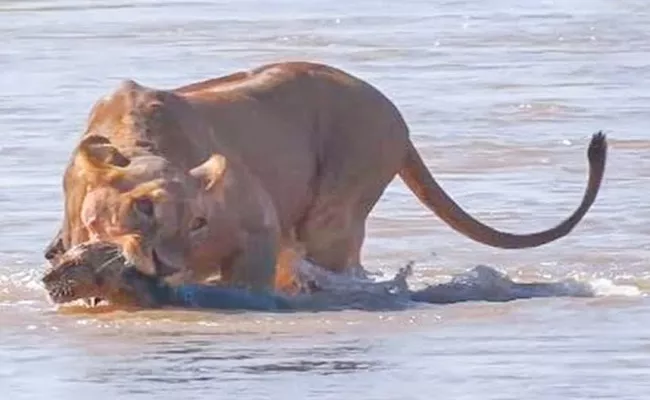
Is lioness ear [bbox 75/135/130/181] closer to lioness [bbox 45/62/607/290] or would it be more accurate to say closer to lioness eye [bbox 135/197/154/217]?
lioness [bbox 45/62/607/290]

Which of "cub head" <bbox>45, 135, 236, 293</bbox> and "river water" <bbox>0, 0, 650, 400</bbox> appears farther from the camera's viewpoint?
"cub head" <bbox>45, 135, 236, 293</bbox>

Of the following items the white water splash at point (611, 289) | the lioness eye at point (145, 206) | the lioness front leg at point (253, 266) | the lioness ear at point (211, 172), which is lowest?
the white water splash at point (611, 289)

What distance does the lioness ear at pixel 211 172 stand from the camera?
31.0ft

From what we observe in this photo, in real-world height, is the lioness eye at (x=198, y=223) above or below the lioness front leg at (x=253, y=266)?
above

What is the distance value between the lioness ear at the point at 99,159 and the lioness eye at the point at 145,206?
0.51ft

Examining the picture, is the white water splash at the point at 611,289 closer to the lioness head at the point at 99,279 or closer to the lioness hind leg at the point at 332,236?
the lioness hind leg at the point at 332,236

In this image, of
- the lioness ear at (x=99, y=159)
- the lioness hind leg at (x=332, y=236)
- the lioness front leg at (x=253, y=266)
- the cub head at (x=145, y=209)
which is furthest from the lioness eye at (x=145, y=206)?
the lioness hind leg at (x=332, y=236)

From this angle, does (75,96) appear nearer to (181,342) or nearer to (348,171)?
(348,171)

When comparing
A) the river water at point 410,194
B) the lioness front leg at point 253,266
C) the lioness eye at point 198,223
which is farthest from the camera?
the lioness front leg at point 253,266

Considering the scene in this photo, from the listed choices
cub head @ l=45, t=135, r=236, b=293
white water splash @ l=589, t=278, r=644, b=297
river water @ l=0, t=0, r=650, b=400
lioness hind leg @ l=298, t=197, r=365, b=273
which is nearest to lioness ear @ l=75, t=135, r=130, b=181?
cub head @ l=45, t=135, r=236, b=293

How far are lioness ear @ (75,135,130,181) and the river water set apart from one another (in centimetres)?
46

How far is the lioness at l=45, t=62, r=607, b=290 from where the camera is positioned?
9234 millimetres

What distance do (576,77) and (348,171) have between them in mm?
6122

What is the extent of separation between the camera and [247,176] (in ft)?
32.7
